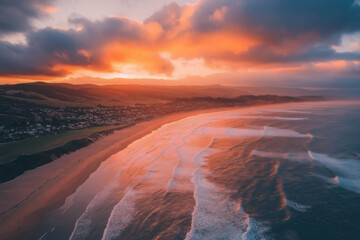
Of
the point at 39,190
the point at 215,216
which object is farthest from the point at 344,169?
the point at 39,190

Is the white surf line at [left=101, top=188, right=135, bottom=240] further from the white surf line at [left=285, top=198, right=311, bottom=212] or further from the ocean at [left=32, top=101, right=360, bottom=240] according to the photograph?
the white surf line at [left=285, top=198, right=311, bottom=212]

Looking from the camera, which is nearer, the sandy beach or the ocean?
the ocean

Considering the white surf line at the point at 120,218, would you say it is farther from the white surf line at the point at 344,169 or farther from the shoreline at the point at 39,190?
the white surf line at the point at 344,169

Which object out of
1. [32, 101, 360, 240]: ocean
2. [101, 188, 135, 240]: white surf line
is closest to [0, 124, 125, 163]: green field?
[32, 101, 360, 240]: ocean

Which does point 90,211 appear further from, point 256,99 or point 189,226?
point 256,99

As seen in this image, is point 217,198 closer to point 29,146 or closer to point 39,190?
point 39,190

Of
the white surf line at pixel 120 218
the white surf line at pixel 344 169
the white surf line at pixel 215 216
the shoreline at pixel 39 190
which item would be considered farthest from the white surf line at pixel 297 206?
the shoreline at pixel 39 190
